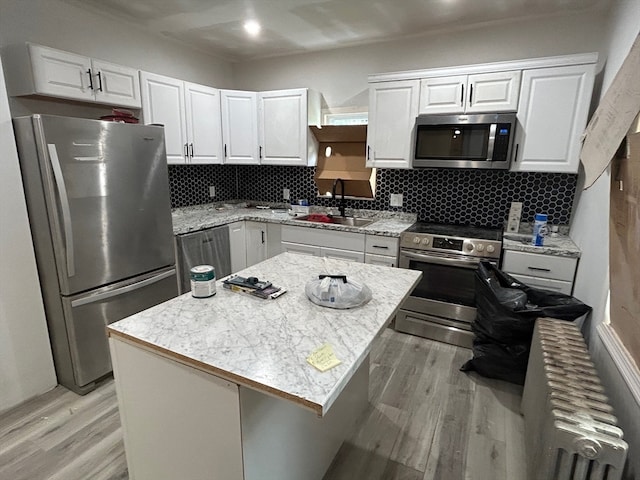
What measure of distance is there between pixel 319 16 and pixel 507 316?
2.61 m

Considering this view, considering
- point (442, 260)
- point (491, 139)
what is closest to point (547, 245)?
point (442, 260)

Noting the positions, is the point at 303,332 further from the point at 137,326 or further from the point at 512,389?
the point at 512,389

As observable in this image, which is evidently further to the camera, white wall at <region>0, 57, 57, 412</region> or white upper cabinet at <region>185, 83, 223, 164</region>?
white upper cabinet at <region>185, 83, 223, 164</region>

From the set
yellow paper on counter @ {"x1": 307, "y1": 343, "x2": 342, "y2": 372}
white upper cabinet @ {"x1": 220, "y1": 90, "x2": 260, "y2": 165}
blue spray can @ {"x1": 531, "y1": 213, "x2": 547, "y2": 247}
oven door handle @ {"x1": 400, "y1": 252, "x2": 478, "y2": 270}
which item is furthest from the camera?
white upper cabinet @ {"x1": 220, "y1": 90, "x2": 260, "y2": 165}

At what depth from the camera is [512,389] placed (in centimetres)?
230

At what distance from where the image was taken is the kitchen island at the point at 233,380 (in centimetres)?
102

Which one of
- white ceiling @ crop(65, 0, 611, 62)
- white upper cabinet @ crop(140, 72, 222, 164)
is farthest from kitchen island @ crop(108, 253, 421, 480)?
white ceiling @ crop(65, 0, 611, 62)

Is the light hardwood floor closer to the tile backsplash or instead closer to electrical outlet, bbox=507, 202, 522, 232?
electrical outlet, bbox=507, 202, 522, 232

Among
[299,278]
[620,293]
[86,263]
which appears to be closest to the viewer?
[620,293]

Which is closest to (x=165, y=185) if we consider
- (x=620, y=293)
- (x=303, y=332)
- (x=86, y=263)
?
(x=86, y=263)

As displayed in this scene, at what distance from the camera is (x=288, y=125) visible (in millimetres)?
3543

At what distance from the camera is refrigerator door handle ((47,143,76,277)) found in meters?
1.93

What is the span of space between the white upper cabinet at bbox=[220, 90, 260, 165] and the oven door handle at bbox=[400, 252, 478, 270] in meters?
1.94

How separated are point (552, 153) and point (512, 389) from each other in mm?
1740
